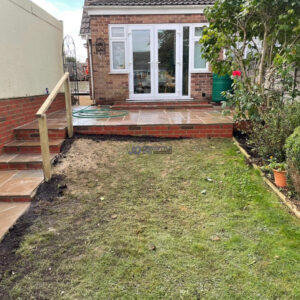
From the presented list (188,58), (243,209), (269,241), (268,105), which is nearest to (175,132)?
(268,105)

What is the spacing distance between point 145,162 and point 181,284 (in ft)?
7.58

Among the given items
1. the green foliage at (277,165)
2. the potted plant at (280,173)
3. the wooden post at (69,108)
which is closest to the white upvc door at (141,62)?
the wooden post at (69,108)

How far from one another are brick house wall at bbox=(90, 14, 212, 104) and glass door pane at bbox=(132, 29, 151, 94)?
304mm

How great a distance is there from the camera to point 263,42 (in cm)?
432

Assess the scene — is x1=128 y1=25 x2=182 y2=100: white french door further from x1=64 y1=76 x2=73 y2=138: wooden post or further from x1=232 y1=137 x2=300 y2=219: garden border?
x1=232 y1=137 x2=300 y2=219: garden border

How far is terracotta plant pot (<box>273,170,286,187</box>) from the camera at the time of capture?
3.12m

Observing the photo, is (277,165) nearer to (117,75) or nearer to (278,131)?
(278,131)

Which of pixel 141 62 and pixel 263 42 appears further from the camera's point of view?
pixel 141 62

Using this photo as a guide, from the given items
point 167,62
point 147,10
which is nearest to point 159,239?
point 167,62

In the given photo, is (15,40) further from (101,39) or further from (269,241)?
(269,241)

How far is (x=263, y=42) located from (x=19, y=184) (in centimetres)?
421

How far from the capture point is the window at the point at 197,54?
26.7 ft

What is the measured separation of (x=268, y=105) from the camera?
4277 millimetres

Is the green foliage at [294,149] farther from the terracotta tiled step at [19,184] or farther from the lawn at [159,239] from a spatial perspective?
the terracotta tiled step at [19,184]
